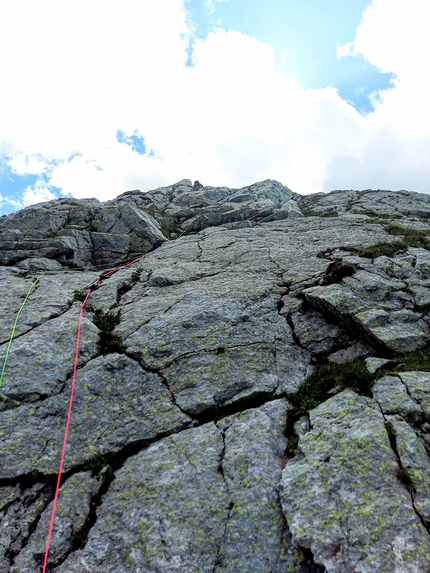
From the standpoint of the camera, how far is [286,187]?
75.1 metres

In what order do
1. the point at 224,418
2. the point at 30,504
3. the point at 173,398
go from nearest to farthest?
the point at 30,504, the point at 224,418, the point at 173,398

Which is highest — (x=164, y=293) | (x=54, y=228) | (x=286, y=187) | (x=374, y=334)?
(x=286, y=187)

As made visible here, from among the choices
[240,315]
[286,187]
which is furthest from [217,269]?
[286,187]

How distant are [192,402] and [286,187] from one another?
71.6 metres

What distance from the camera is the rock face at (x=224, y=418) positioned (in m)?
7.46

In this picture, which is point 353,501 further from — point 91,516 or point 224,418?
point 91,516

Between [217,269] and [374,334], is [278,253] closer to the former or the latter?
[217,269]

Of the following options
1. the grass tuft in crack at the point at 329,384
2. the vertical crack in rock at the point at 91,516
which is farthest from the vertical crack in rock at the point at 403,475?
the vertical crack in rock at the point at 91,516

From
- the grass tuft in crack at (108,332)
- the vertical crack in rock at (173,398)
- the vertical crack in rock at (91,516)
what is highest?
the grass tuft in crack at (108,332)

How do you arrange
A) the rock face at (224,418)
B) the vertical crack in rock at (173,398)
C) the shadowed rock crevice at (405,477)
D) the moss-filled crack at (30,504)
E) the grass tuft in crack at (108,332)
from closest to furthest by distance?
the shadowed rock crevice at (405,477) < the rock face at (224,418) < the moss-filled crack at (30,504) < the vertical crack in rock at (173,398) < the grass tuft in crack at (108,332)

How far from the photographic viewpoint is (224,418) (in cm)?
1061

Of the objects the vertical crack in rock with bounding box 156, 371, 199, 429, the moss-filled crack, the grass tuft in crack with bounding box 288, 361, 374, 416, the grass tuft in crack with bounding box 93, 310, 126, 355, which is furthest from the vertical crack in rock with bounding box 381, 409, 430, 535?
the grass tuft in crack with bounding box 93, 310, 126, 355

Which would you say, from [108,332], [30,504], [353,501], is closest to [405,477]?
[353,501]

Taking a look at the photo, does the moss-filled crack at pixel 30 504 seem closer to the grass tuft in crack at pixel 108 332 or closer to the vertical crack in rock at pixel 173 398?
the vertical crack in rock at pixel 173 398
